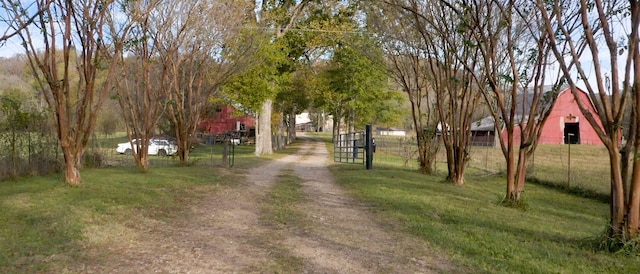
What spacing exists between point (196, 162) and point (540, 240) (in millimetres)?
14565

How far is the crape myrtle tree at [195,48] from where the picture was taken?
15000mm

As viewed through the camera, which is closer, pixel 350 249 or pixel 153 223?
pixel 350 249

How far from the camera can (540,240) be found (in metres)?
6.59

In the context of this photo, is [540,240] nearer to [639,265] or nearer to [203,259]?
[639,265]

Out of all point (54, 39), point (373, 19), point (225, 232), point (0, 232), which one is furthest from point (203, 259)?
point (373, 19)

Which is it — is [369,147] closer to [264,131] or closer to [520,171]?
[520,171]

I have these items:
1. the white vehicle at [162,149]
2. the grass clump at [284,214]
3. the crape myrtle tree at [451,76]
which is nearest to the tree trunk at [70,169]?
the grass clump at [284,214]

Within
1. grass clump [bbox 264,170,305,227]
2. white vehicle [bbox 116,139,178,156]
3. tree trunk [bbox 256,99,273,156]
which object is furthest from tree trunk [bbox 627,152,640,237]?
tree trunk [bbox 256,99,273,156]

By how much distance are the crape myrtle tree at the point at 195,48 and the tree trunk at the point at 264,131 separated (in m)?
8.73

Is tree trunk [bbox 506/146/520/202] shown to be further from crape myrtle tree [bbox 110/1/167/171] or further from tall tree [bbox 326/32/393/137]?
tall tree [bbox 326/32/393/137]

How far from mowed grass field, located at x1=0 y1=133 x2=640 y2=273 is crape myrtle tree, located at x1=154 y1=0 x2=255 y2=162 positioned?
4.74 metres

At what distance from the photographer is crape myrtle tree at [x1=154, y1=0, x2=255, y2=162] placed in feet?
49.2

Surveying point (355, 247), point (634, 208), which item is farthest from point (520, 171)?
point (355, 247)

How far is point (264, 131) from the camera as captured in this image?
3014 cm
